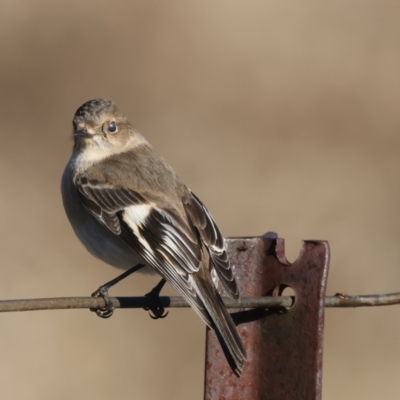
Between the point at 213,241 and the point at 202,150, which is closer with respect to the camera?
the point at 213,241

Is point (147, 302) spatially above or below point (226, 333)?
above

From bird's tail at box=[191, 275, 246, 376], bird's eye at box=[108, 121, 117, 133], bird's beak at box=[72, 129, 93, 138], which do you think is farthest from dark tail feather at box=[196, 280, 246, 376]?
bird's eye at box=[108, 121, 117, 133]

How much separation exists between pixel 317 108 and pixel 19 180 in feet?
9.98

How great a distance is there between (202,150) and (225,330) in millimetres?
5518

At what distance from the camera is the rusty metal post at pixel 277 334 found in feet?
11.2

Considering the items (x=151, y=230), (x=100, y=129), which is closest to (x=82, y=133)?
(x=100, y=129)

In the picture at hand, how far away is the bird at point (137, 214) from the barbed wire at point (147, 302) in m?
0.28

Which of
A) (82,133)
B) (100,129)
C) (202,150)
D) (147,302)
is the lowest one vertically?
(147,302)

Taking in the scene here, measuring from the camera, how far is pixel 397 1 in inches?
413

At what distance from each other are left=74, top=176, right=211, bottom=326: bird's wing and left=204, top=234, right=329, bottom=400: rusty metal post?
44 cm

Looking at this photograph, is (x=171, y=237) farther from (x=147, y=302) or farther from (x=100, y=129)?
(x=100, y=129)

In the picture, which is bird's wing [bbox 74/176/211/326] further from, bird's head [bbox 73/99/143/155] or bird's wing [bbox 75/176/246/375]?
bird's head [bbox 73/99/143/155]

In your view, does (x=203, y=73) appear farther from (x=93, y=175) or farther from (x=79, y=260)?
(x=93, y=175)

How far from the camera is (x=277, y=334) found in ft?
11.6
